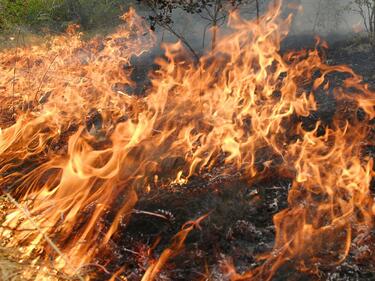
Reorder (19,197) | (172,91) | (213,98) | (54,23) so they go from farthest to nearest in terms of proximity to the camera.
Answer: (54,23) → (172,91) → (213,98) → (19,197)

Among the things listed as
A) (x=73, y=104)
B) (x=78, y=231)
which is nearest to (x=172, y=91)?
(x=73, y=104)

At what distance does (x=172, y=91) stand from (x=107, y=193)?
3642 millimetres

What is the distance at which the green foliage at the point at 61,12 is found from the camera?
43.7 feet

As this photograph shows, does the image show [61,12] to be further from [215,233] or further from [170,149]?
[215,233]

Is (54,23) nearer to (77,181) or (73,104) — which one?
(73,104)

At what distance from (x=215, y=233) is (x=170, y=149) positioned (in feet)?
5.56

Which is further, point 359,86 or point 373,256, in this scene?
point 359,86

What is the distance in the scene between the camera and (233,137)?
5.23 metres

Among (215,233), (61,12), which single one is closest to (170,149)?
(215,233)

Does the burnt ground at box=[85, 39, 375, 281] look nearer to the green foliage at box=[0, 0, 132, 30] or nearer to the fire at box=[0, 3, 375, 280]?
the fire at box=[0, 3, 375, 280]

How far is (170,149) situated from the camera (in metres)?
5.14

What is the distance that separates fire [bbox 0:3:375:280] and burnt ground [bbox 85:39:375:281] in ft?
0.35

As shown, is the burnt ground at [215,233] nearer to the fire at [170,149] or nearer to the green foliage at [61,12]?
the fire at [170,149]

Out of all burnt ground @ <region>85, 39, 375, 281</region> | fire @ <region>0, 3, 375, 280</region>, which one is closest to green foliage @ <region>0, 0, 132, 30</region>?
fire @ <region>0, 3, 375, 280</region>
